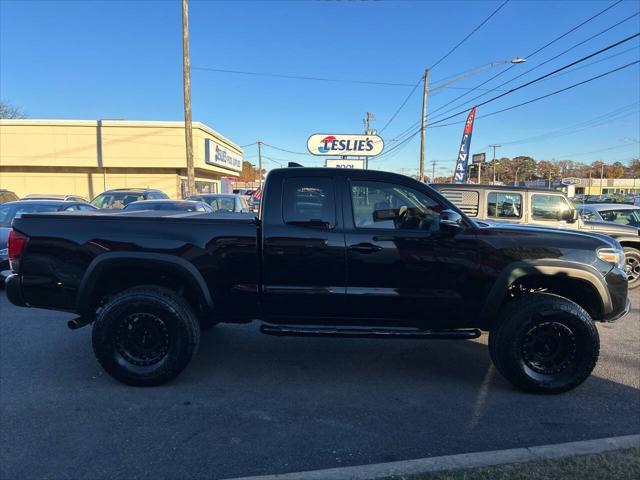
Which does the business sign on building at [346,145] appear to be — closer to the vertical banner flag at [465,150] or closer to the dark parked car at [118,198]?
the dark parked car at [118,198]

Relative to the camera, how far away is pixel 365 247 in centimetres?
371

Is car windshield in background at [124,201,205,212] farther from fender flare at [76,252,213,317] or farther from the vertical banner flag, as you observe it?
the vertical banner flag

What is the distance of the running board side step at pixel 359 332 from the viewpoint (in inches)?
149

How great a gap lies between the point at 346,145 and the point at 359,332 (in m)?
11.4

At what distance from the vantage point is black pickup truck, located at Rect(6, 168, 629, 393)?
12.2 feet

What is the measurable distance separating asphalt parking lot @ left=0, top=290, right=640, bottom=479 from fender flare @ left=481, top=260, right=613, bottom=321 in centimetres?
93

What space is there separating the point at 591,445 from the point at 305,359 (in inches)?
105

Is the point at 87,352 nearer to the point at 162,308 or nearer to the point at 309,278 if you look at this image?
the point at 162,308

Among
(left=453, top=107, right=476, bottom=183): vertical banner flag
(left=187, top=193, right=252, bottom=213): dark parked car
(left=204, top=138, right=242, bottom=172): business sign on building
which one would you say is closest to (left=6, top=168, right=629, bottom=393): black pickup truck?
(left=187, top=193, right=252, bottom=213): dark parked car

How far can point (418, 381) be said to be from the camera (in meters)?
4.07

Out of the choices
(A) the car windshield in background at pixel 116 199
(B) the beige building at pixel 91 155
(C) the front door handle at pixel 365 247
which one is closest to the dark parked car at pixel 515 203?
(C) the front door handle at pixel 365 247

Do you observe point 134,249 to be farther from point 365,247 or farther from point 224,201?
point 224,201

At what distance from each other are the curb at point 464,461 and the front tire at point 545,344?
840mm

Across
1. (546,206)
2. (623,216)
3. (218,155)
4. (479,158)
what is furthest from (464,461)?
Result: (479,158)
